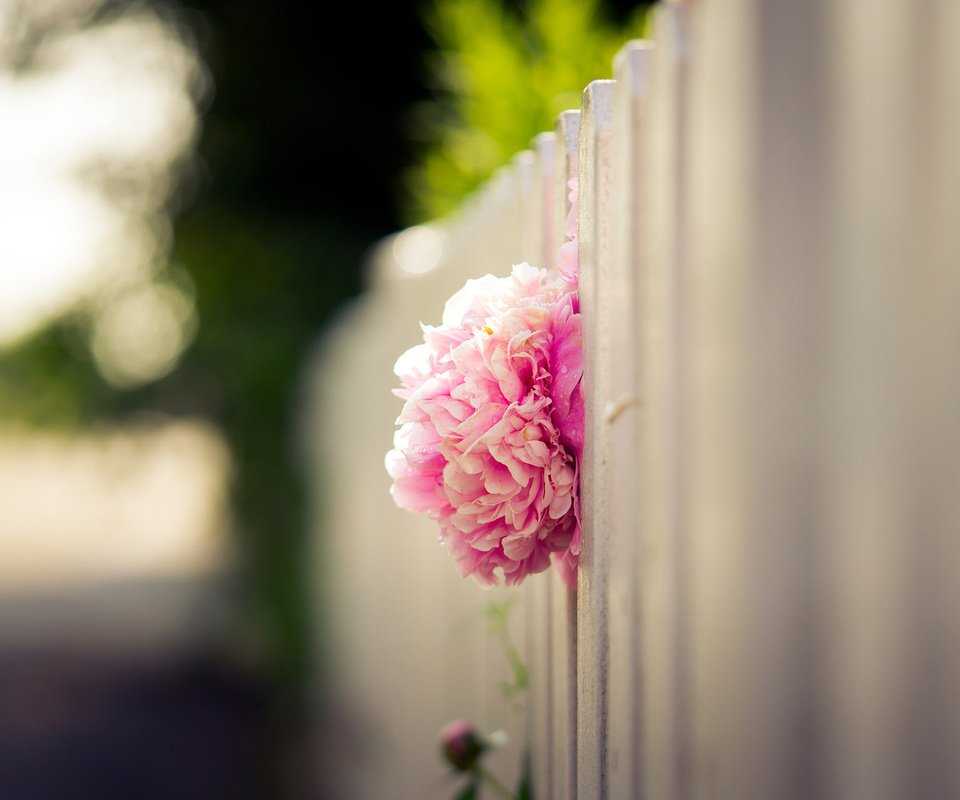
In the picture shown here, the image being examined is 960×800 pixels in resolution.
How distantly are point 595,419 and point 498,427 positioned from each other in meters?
0.12

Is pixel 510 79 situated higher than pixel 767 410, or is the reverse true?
pixel 510 79

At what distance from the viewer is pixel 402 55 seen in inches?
267

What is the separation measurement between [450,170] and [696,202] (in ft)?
8.54

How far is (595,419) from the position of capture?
1.17 meters

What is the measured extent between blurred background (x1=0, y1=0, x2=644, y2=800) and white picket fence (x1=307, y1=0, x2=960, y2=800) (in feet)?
13.3

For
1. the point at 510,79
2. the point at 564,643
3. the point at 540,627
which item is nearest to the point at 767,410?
the point at 564,643

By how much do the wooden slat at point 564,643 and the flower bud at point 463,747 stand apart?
6.1 inches

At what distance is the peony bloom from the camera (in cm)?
113

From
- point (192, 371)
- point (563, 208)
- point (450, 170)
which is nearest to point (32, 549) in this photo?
point (192, 371)

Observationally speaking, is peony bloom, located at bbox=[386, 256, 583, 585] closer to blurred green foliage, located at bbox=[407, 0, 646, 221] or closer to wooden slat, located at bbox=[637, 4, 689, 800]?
wooden slat, located at bbox=[637, 4, 689, 800]

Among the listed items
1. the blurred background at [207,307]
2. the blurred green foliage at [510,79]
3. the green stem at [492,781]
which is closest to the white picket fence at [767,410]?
the green stem at [492,781]

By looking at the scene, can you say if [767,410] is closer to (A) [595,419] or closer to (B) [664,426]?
(B) [664,426]

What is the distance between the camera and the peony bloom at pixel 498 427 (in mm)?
1131

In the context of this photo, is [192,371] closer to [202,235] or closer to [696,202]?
[202,235]
